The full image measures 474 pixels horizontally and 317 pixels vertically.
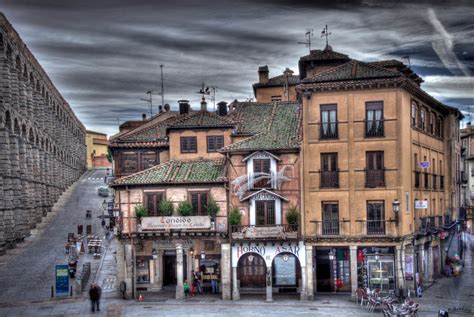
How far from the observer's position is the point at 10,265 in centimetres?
6681

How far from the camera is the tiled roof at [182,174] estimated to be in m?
55.2

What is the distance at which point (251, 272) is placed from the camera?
5556cm

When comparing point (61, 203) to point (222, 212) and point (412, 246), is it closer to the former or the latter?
point (222, 212)

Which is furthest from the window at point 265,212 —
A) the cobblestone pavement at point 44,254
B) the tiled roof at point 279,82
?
the tiled roof at point 279,82

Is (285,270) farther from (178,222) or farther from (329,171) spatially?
(178,222)

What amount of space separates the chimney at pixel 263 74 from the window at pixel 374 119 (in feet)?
111

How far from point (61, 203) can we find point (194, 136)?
59768 millimetres

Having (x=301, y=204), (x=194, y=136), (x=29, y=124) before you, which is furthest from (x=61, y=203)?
(x=301, y=204)

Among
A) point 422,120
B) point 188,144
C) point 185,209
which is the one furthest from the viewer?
point 188,144

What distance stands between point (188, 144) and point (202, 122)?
7.24ft

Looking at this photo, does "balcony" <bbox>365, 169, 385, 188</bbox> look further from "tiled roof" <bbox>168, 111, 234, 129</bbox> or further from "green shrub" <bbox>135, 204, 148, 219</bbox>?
"green shrub" <bbox>135, 204, 148, 219</bbox>

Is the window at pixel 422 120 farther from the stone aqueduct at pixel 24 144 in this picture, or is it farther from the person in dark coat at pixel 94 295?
the stone aqueduct at pixel 24 144

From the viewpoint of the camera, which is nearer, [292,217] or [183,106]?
[292,217]

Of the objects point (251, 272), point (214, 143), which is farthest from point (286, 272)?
point (214, 143)
